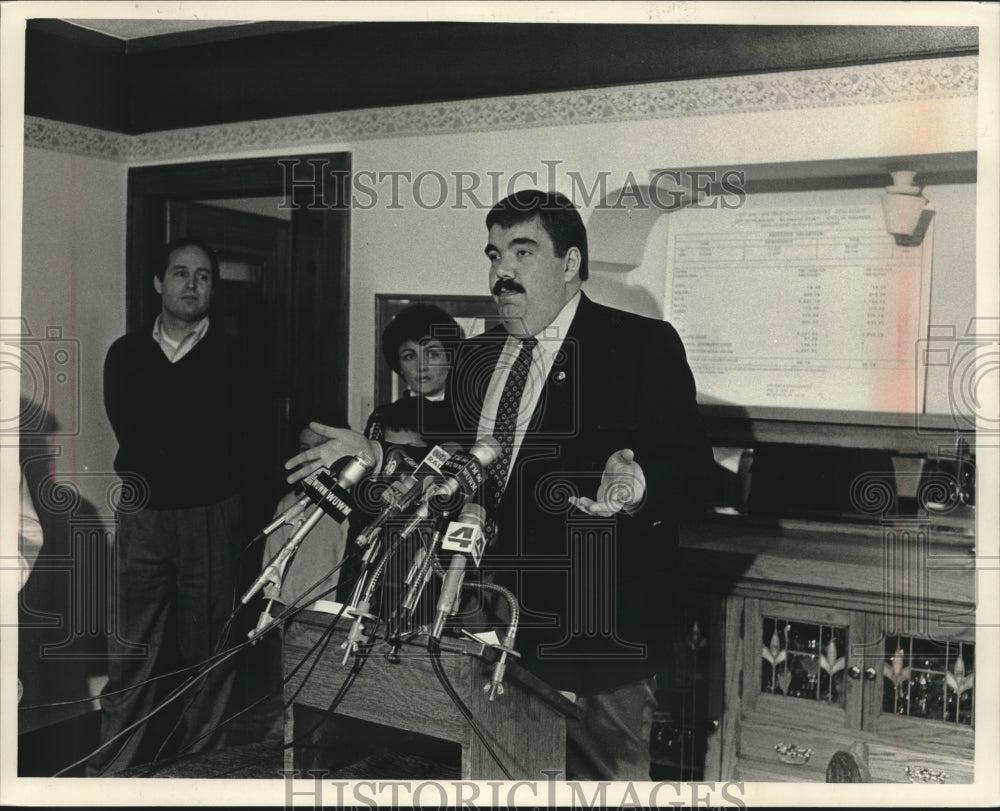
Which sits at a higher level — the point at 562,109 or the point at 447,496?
the point at 562,109

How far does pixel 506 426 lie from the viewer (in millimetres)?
1863

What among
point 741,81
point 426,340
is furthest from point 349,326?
point 741,81

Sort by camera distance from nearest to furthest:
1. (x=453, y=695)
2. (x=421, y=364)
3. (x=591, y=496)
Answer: (x=453, y=695), (x=591, y=496), (x=421, y=364)

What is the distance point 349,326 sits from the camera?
2.00 metres

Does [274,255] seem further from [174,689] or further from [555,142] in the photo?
[174,689]

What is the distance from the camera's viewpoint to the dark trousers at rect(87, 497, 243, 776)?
1956 millimetres

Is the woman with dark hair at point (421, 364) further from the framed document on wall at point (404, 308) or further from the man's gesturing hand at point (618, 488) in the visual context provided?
the man's gesturing hand at point (618, 488)

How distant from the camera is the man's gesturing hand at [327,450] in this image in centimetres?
192

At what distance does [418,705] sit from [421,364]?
0.66m

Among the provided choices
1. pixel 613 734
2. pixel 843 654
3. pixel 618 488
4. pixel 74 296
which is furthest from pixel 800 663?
pixel 74 296

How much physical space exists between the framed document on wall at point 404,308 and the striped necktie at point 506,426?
0.09 meters

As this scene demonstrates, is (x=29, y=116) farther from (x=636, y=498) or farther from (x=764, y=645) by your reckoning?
(x=764, y=645)

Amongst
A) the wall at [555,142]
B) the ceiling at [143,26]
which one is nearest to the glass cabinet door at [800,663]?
the wall at [555,142]

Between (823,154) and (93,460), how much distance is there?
59.7 inches
